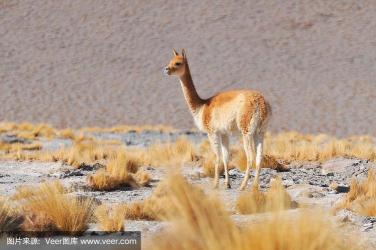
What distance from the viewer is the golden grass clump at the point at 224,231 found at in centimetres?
393

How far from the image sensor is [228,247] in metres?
3.96

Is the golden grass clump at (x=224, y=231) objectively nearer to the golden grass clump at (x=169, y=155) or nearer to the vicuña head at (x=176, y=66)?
the vicuña head at (x=176, y=66)

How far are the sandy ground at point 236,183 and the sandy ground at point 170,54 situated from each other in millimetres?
20630

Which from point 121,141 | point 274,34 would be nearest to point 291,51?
point 274,34

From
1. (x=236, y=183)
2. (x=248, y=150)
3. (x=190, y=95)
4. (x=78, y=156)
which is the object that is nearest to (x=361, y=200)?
(x=248, y=150)

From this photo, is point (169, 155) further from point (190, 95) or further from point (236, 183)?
point (190, 95)

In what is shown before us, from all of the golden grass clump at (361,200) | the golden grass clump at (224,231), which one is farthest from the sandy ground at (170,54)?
the golden grass clump at (224,231)

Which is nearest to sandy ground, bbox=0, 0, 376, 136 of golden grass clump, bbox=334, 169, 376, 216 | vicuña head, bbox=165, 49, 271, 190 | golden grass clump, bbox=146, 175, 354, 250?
vicuña head, bbox=165, 49, 271, 190

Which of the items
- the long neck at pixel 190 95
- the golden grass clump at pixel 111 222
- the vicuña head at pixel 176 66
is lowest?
the golden grass clump at pixel 111 222

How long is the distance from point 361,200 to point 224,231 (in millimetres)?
3587

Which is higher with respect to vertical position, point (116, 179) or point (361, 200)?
point (116, 179)

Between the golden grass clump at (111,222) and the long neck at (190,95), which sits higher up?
the long neck at (190,95)

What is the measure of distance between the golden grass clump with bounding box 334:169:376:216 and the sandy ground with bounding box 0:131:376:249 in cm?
19

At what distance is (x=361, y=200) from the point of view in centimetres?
735
